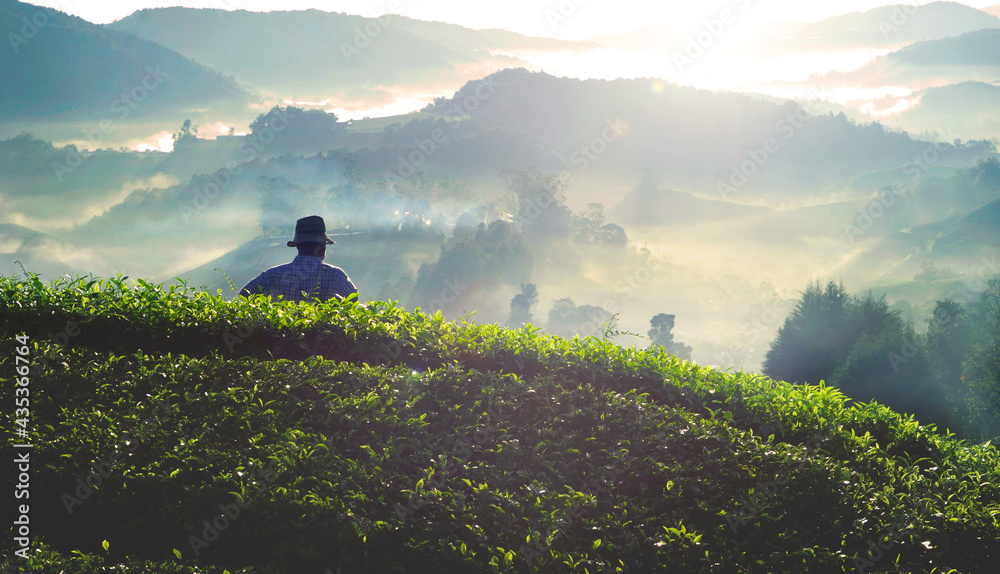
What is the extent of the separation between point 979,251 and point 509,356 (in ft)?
516

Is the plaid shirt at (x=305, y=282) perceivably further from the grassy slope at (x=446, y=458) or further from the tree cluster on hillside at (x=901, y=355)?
the tree cluster on hillside at (x=901, y=355)

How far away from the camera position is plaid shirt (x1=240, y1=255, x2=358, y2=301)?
897 centimetres

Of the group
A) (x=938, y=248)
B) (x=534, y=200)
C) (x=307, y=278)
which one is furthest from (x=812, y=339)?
(x=938, y=248)

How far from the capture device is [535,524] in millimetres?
5043

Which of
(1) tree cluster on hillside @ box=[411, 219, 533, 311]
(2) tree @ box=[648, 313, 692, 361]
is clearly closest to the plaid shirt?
(2) tree @ box=[648, 313, 692, 361]

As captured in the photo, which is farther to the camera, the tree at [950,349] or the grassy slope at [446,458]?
the tree at [950,349]

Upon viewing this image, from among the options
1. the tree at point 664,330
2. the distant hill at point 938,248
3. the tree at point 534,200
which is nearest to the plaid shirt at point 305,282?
the tree at point 664,330

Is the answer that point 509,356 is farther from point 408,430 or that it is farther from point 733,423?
point 733,423

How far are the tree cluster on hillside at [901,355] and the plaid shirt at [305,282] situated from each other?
2528 cm

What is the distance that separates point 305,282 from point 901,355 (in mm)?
33475

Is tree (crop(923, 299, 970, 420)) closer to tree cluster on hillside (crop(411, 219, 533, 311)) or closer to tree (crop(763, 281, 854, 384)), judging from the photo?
tree (crop(763, 281, 854, 384))

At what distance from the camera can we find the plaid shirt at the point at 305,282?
8.97 meters

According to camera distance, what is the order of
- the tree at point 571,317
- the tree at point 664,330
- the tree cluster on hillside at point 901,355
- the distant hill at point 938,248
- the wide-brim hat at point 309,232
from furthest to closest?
1. the distant hill at point 938,248
2. the tree at point 571,317
3. the tree at point 664,330
4. the tree cluster on hillside at point 901,355
5. the wide-brim hat at point 309,232

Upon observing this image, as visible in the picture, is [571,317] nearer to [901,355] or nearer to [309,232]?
[901,355]
